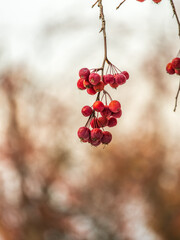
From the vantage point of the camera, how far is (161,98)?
7.81 feet

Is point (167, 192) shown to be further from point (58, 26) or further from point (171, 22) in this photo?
point (58, 26)

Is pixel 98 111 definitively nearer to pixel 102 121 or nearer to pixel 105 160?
pixel 102 121

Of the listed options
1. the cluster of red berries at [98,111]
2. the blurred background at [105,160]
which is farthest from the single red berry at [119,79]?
the blurred background at [105,160]

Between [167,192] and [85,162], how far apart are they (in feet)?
2.29

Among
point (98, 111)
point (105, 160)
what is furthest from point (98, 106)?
point (105, 160)

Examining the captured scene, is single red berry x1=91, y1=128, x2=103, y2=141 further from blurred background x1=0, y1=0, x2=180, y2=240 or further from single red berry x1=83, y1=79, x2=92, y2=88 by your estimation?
blurred background x1=0, y1=0, x2=180, y2=240

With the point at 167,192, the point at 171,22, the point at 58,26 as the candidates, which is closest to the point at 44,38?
the point at 58,26

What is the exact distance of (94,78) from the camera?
0.54 m

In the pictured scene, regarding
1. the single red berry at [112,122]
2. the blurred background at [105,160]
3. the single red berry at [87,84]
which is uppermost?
the blurred background at [105,160]

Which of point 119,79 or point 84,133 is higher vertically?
point 119,79

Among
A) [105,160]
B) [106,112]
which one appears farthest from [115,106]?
[105,160]

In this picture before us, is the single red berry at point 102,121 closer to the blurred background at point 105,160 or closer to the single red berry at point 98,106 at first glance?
the single red berry at point 98,106

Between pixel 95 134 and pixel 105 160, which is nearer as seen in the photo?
pixel 95 134

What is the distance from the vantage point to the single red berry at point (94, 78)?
1.78 feet
